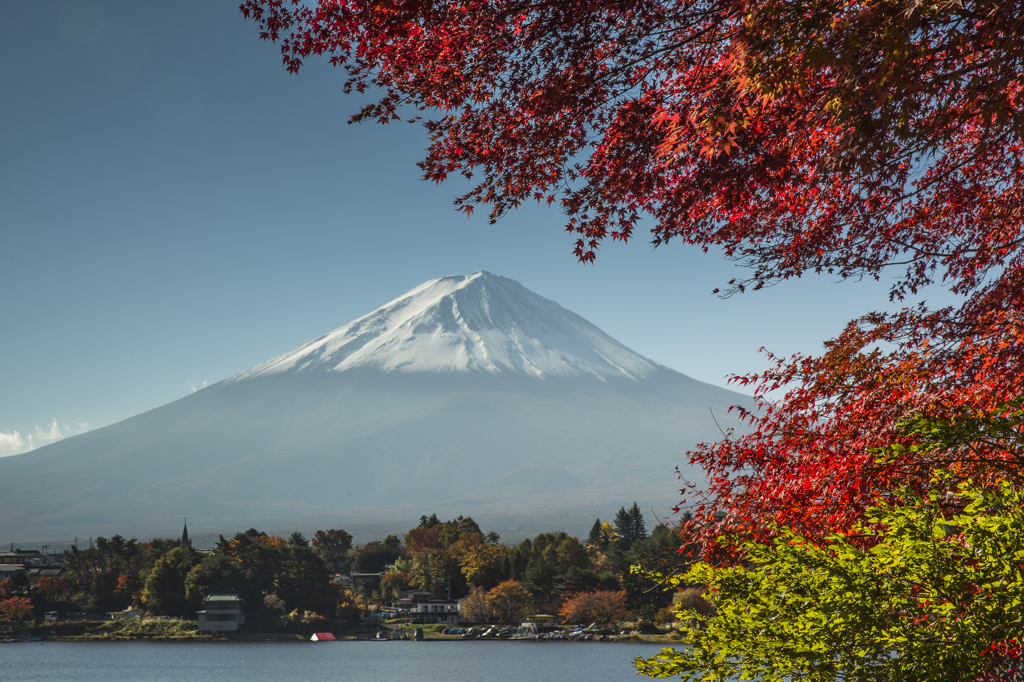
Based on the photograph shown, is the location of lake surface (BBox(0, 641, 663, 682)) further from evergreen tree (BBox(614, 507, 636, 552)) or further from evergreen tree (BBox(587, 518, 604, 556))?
evergreen tree (BBox(587, 518, 604, 556))

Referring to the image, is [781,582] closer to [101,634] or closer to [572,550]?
[572,550]

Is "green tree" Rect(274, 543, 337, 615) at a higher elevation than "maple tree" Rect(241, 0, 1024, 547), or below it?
below

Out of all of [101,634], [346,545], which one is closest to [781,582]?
[101,634]

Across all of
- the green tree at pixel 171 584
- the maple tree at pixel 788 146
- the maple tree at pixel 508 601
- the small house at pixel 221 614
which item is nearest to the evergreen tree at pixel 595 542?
the maple tree at pixel 508 601

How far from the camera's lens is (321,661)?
49.6m

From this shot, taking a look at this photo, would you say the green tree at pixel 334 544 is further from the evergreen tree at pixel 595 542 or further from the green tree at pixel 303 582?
the green tree at pixel 303 582

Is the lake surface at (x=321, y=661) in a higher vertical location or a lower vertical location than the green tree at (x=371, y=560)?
lower

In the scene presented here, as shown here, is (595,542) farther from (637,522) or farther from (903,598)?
(903,598)

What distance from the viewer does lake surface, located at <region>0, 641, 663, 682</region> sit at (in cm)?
4216

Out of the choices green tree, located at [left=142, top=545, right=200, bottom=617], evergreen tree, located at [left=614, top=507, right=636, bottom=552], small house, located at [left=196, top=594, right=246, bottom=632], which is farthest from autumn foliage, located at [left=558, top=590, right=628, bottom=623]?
green tree, located at [left=142, top=545, right=200, bottom=617]

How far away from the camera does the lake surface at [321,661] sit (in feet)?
138

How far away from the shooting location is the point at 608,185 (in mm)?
5070

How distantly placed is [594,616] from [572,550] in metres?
7.74

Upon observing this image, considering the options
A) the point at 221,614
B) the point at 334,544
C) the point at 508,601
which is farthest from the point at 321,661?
the point at 334,544
